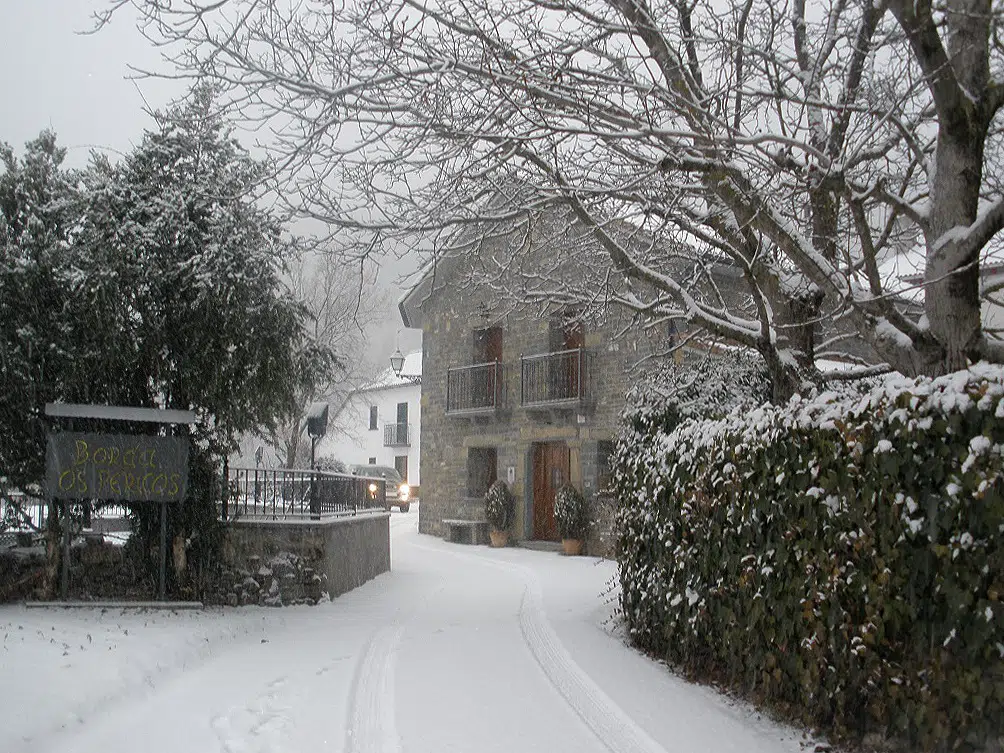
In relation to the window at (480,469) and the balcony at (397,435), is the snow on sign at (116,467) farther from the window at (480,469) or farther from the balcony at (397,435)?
the balcony at (397,435)

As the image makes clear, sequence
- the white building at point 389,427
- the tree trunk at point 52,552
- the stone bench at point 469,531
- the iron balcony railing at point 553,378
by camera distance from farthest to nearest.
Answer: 1. the white building at point 389,427
2. the stone bench at point 469,531
3. the iron balcony railing at point 553,378
4. the tree trunk at point 52,552

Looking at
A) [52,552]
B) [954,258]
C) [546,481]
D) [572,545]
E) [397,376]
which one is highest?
[397,376]

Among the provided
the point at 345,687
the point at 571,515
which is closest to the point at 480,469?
the point at 571,515

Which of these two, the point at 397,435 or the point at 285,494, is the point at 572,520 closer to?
the point at 285,494

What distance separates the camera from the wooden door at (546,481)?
18609 millimetres

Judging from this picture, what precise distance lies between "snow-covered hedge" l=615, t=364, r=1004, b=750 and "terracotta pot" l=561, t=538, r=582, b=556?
10.5 meters

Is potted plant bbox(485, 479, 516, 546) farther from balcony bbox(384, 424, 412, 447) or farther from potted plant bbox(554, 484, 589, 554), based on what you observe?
balcony bbox(384, 424, 412, 447)

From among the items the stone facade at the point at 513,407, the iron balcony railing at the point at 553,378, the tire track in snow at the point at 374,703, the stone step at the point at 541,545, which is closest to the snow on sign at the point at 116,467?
the tire track in snow at the point at 374,703

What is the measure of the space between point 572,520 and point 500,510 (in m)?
2.40

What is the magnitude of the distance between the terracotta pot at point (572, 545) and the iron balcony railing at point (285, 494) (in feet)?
18.9

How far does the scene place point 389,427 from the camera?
135ft

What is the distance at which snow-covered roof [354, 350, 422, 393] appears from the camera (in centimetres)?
4039

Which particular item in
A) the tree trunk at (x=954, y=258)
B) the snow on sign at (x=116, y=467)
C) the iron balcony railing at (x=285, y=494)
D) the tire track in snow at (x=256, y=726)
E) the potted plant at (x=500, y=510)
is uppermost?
the tree trunk at (x=954, y=258)

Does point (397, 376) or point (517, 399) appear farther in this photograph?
point (397, 376)
